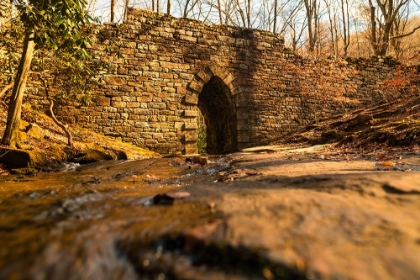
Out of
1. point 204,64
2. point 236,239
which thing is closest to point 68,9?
point 236,239

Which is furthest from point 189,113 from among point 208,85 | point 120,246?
point 120,246

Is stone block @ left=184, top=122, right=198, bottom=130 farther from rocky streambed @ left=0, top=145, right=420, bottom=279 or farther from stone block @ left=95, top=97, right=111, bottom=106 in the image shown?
rocky streambed @ left=0, top=145, right=420, bottom=279

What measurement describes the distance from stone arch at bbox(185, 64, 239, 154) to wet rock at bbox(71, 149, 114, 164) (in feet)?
12.2

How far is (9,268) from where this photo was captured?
27.1 inches

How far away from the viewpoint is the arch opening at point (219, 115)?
30.4 ft

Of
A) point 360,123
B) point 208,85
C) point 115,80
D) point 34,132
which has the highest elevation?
point 208,85

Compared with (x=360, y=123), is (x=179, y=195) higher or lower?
lower

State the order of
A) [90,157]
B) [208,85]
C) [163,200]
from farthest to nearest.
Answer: [208,85]
[90,157]
[163,200]

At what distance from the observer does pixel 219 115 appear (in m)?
10.4

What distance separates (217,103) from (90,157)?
6.01m

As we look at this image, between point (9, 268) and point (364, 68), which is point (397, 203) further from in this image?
point (364, 68)

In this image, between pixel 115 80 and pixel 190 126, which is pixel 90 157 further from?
pixel 190 126

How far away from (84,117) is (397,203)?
25.1 feet

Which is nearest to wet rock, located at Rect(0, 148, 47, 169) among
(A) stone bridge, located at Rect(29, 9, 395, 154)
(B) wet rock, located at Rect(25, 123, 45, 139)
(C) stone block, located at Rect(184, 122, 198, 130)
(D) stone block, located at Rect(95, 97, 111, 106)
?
(B) wet rock, located at Rect(25, 123, 45, 139)
